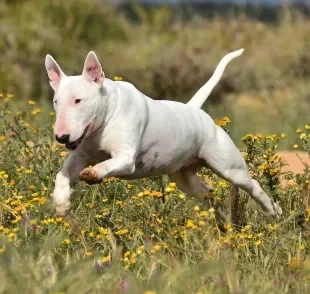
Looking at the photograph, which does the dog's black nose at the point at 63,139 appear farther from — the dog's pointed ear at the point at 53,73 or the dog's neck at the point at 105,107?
the dog's pointed ear at the point at 53,73

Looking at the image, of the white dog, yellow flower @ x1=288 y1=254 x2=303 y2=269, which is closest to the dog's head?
the white dog

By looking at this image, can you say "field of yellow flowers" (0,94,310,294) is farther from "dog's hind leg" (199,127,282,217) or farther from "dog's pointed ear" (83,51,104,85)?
"dog's pointed ear" (83,51,104,85)

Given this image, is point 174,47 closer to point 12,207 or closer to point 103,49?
point 103,49

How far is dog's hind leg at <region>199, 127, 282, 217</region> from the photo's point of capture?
6.57 m

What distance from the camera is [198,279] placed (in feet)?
15.5

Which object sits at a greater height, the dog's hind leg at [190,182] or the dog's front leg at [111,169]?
the dog's front leg at [111,169]

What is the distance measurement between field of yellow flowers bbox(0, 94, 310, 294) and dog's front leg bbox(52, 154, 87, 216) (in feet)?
0.26

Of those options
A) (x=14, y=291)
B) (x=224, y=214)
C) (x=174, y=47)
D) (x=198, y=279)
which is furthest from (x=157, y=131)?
(x=174, y=47)

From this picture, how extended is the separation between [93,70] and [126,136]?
462mm

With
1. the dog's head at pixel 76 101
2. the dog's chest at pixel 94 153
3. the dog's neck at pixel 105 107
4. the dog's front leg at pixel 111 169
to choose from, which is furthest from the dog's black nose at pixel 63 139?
the dog's chest at pixel 94 153

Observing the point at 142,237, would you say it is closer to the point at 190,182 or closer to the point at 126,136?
the point at 126,136

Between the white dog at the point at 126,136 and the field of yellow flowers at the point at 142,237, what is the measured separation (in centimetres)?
19

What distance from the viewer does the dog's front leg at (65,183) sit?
556 centimetres

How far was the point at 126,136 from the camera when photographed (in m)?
5.72
